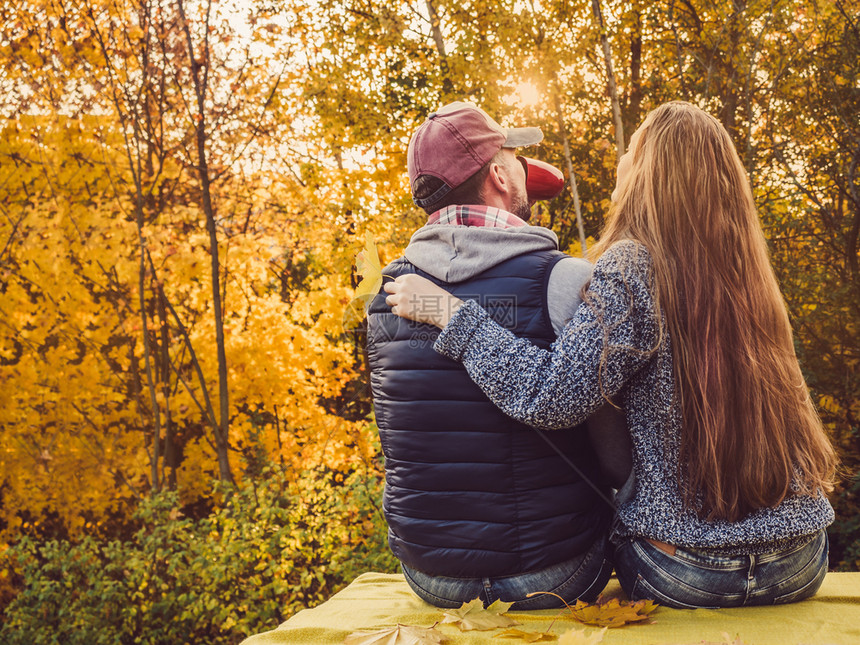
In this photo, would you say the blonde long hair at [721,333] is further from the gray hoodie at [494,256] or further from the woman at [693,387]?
the gray hoodie at [494,256]

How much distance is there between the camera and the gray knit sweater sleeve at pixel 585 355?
4.31 ft

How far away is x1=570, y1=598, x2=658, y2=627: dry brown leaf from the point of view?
4.35ft

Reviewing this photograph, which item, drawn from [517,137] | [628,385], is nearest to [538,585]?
[628,385]

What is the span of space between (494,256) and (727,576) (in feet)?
2.94

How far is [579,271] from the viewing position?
57.4 inches

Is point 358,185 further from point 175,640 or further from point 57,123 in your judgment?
point 175,640

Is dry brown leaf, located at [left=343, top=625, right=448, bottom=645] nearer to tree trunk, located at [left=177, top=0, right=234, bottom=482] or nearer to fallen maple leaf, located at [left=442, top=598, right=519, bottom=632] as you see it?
fallen maple leaf, located at [left=442, top=598, right=519, bottom=632]

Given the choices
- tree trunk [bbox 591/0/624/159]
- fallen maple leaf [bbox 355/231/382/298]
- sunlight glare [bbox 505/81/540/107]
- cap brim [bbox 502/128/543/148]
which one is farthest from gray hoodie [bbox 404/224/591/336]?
sunlight glare [bbox 505/81/540/107]

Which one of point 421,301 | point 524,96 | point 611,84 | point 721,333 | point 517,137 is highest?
point 524,96

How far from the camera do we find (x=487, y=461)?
145 centimetres

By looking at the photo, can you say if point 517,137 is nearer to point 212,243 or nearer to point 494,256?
point 494,256

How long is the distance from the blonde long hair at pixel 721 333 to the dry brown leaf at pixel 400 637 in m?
0.64

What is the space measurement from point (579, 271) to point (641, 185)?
283 mm

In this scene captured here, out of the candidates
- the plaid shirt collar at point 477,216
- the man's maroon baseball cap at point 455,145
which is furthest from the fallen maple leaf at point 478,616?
the man's maroon baseball cap at point 455,145
